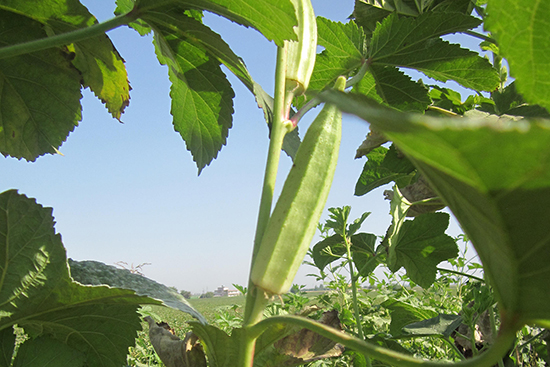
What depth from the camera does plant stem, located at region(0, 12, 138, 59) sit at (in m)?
0.71

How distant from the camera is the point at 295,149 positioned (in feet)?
2.80

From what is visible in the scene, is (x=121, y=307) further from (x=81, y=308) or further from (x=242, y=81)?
(x=242, y=81)

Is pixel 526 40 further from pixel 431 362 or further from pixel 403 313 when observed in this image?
pixel 403 313

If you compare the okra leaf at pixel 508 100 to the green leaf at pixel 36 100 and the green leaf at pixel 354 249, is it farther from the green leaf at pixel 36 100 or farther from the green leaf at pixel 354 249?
the green leaf at pixel 36 100

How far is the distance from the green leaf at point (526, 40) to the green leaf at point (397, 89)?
75cm

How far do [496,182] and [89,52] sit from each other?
96 centimetres

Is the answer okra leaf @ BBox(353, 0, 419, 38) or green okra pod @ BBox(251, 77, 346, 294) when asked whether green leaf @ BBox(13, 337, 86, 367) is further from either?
okra leaf @ BBox(353, 0, 419, 38)

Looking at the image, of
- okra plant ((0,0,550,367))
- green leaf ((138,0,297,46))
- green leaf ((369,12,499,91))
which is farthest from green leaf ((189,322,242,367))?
green leaf ((369,12,499,91))

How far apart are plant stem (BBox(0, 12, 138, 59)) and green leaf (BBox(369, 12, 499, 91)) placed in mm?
689

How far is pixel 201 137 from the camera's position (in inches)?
41.9

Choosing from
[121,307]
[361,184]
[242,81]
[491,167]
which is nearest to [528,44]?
[491,167]

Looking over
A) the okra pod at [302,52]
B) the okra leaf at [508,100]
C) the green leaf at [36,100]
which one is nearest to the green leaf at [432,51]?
Answer: the okra leaf at [508,100]

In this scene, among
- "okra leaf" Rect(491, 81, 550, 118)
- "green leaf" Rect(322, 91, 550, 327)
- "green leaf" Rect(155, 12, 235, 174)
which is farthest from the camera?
"okra leaf" Rect(491, 81, 550, 118)

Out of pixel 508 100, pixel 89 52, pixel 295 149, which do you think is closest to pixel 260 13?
pixel 295 149
